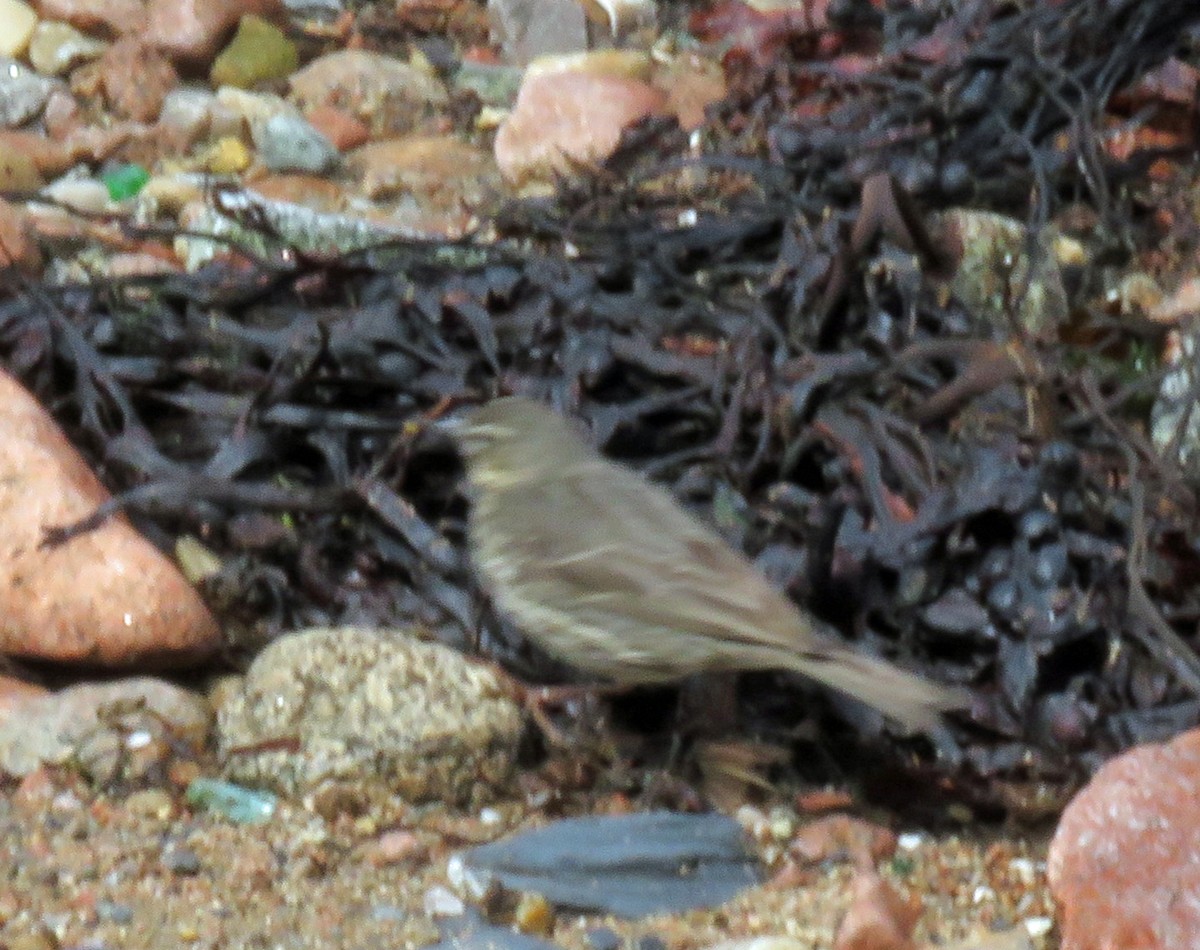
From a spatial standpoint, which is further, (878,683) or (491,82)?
(491,82)

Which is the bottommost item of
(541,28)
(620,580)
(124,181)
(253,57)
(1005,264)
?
(124,181)

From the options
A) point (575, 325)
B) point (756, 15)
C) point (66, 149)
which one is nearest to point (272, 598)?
point (575, 325)

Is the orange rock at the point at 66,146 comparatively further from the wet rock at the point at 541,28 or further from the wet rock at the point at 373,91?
the wet rock at the point at 541,28

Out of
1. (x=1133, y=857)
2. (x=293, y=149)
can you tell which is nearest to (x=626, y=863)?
(x=1133, y=857)

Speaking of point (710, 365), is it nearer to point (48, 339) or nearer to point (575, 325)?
point (575, 325)

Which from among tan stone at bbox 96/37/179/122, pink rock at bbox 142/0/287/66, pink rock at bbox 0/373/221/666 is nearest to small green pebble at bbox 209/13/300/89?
pink rock at bbox 142/0/287/66

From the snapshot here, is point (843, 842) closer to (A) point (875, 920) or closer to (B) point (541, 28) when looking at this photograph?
(A) point (875, 920)
